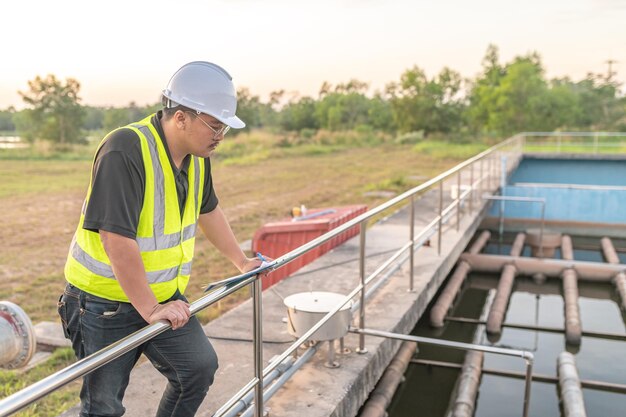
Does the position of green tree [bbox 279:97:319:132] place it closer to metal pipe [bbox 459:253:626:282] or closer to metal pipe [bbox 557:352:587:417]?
metal pipe [bbox 459:253:626:282]

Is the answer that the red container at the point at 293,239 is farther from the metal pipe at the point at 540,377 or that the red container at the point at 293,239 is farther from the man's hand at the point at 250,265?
the man's hand at the point at 250,265

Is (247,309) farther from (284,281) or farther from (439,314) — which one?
(439,314)

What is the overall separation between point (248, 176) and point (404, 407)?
2024 cm

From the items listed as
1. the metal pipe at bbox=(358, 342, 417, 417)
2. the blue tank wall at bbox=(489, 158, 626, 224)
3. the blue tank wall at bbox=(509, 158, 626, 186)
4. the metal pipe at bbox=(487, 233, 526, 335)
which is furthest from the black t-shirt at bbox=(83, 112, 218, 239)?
the blue tank wall at bbox=(509, 158, 626, 186)

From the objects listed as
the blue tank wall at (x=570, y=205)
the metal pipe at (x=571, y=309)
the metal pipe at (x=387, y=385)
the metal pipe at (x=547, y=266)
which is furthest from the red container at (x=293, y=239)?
the blue tank wall at (x=570, y=205)

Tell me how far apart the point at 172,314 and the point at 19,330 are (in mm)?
834

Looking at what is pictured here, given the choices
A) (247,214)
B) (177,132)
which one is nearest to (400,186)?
(247,214)

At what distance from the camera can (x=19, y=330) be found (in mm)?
2314

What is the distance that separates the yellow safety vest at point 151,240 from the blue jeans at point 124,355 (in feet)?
0.20

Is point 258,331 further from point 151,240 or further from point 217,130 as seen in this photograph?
point 217,130

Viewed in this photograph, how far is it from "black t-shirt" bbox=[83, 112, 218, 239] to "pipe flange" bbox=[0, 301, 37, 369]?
0.73m

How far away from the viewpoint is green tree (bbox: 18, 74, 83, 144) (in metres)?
39.0

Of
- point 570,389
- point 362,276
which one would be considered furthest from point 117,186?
point 570,389

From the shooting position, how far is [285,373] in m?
3.51
